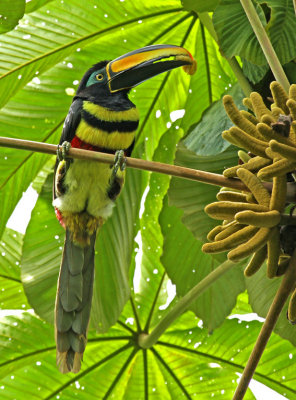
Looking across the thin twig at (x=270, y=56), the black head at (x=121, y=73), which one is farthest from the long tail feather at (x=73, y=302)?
the thin twig at (x=270, y=56)

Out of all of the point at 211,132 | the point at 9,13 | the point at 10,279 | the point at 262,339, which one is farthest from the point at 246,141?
the point at 10,279

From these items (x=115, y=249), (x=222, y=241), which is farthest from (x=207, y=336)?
(x=222, y=241)

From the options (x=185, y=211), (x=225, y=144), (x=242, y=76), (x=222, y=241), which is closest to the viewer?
(x=222, y=241)

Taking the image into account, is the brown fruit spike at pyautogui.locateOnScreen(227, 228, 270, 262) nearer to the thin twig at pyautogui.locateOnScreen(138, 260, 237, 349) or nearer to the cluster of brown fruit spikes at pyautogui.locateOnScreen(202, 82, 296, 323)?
the cluster of brown fruit spikes at pyautogui.locateOnScreen(202, 82, 296, 323)

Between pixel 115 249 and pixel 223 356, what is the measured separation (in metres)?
0.64

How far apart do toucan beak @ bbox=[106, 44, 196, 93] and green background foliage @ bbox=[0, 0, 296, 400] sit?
16cm

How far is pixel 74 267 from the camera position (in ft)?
8.38

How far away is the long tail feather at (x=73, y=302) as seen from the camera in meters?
2.30

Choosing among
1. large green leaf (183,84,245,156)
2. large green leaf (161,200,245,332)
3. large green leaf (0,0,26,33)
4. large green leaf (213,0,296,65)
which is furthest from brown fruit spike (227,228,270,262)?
large green leaf (161,200,245,332)

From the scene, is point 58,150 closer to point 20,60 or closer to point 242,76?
point 242,76

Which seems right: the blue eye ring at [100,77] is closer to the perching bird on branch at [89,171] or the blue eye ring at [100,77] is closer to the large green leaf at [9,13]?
the perching bird on branch at [89,171]

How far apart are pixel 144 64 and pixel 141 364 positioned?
1211mm

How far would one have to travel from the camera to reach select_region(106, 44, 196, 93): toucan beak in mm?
2287

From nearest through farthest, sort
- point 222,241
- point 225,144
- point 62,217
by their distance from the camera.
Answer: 1. point 222,241
2. point 225,144
3. point 62,217
